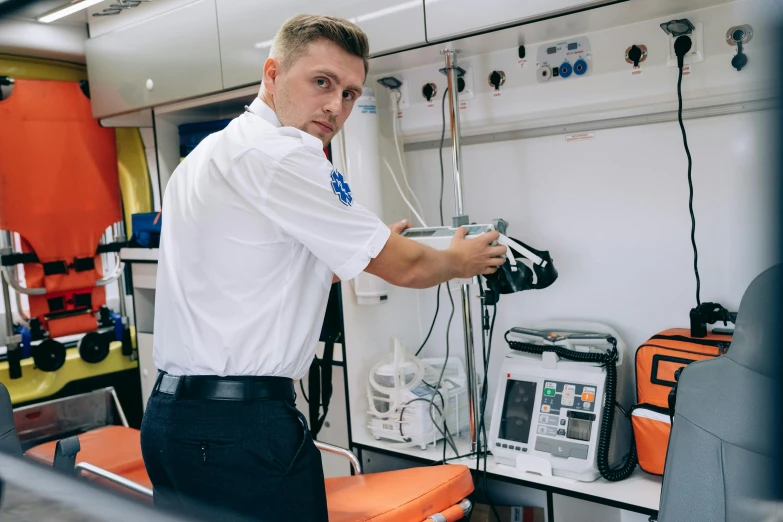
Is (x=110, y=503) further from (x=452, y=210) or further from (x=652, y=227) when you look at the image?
(x=452, y=210)

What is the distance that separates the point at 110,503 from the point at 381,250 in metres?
1.07

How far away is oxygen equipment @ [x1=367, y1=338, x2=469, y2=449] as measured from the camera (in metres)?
2.36

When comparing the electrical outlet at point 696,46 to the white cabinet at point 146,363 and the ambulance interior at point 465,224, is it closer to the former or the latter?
the ambulance interior at point 465,224

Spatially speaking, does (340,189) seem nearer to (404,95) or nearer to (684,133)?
(684,133)

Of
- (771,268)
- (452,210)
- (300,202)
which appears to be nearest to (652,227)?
(452,210)

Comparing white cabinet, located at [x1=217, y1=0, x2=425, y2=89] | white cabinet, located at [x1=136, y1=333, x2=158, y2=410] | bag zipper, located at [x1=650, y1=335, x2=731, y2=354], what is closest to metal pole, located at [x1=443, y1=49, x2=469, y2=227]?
white cabinet, located at [x1=217, y1=0, x2=425, y2=89]

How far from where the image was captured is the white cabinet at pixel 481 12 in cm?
183

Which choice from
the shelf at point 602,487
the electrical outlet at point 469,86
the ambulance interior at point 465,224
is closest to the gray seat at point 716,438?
the ambulance interior at point 465,224

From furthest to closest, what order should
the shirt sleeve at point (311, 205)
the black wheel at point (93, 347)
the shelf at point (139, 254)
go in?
the black wheel at point (93, 347) < the shelf at point (139, 254) < the shirt sleeve at point (311, 205)

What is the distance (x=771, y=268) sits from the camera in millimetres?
376

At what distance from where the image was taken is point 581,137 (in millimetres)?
2330

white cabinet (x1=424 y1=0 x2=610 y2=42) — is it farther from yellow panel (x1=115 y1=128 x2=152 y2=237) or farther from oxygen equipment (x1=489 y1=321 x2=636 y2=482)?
yellow panel (x1=115 y1=128 x2=152 y2=237)

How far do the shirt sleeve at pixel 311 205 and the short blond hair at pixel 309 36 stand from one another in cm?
26

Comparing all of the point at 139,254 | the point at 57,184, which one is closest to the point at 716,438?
the point at 139,254
